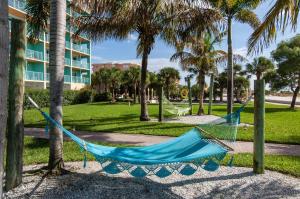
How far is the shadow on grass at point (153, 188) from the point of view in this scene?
4652 mm

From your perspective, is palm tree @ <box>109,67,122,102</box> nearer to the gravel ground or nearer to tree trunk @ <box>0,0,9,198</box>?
the gravel ground

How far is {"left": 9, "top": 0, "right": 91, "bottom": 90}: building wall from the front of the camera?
31.5 meters

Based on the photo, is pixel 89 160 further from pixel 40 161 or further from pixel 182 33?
pixel 182 33

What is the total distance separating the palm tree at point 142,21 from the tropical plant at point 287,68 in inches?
591

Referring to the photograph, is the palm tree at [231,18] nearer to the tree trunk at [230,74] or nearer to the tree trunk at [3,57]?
the tree trunk at [230,74]

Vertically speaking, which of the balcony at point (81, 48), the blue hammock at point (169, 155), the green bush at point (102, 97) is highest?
the balcony at point (81, 48)

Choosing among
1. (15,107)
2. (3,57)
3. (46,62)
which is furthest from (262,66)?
(3,57)

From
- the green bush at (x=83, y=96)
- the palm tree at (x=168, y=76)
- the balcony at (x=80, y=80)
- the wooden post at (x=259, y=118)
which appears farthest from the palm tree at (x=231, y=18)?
the palm tree at (x=168, y=76)

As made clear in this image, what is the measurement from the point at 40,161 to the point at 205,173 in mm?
3433

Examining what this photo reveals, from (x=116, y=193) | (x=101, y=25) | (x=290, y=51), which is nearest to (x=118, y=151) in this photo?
(x=116, y=193)

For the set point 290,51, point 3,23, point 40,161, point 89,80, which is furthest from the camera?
point 89,80

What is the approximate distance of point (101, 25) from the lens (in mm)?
12648

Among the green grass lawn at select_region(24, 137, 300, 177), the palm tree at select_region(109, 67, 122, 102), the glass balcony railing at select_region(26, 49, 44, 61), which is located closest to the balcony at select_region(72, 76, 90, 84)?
the palm tree at select_region(109, 67, 122, 102)

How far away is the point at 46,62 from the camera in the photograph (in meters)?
36.2
